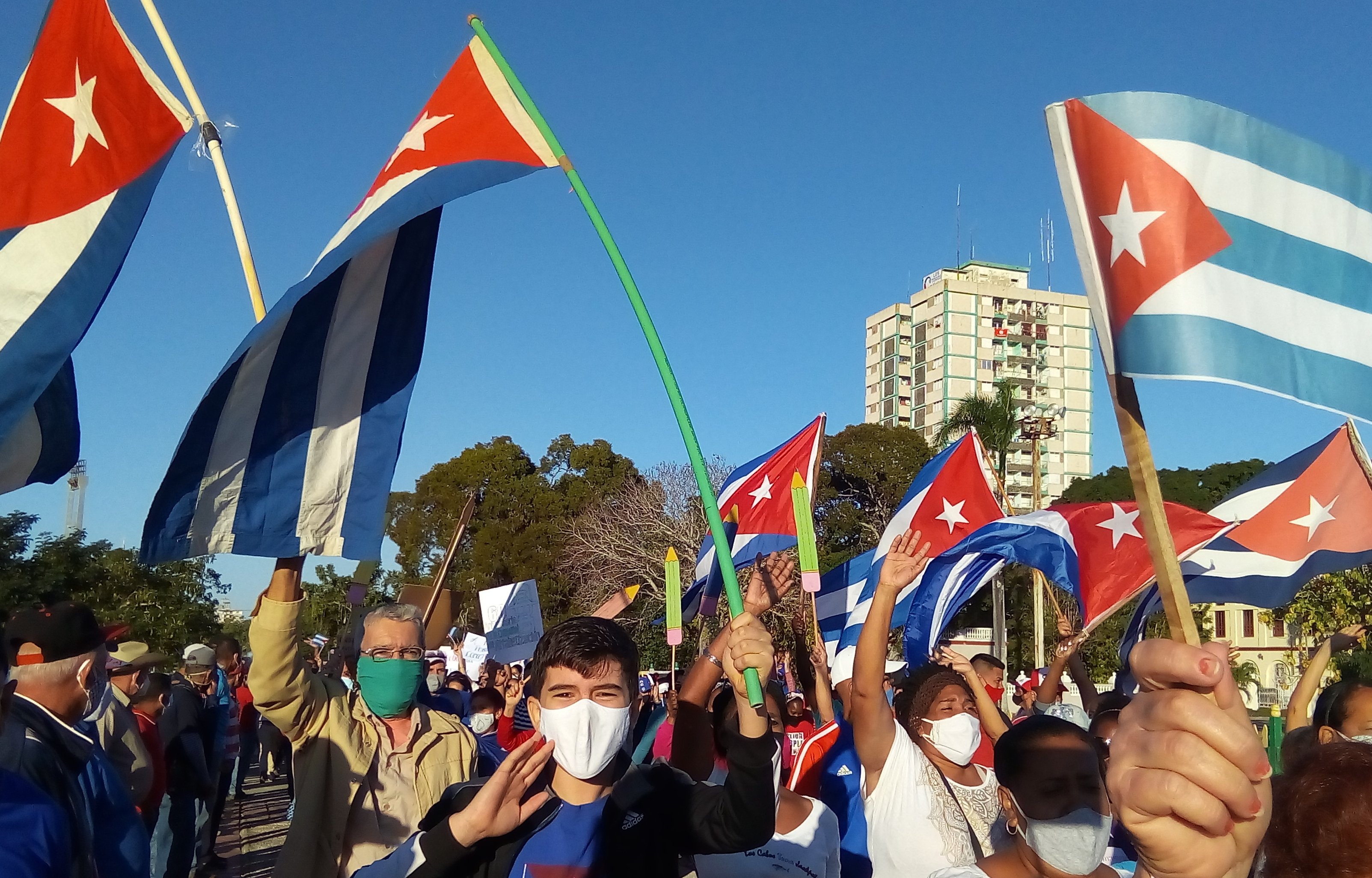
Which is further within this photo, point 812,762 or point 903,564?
point 812,762

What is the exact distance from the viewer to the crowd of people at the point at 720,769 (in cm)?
152

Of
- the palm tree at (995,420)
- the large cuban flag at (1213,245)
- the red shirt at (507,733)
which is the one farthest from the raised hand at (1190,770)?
the palm tree at (995,420)

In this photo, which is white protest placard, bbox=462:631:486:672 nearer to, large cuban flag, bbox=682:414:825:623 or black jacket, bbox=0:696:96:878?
large cuban flag, bbox=682:414:825:623

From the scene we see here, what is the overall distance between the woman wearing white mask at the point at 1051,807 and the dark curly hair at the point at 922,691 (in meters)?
1.49

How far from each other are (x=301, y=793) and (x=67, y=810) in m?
0.74

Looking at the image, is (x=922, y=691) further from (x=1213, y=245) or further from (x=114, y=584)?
(x=114, y=584)

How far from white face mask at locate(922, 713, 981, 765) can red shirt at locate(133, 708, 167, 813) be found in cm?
440

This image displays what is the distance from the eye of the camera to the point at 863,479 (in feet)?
138

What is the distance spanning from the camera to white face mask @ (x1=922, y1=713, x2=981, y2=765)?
452 cm

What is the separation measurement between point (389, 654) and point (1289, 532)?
600 centimetres

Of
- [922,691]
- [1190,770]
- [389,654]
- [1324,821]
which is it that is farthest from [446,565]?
[1190,770]

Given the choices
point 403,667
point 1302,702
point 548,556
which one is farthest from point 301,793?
point 548,556

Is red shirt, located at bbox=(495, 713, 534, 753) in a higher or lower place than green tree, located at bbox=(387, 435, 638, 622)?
lower

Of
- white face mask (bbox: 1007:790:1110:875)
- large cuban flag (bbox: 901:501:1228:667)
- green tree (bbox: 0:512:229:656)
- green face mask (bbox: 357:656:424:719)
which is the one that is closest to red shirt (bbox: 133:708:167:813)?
green face mask (bbox: 357:656:424:719)
